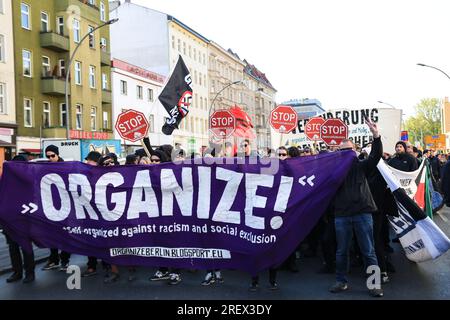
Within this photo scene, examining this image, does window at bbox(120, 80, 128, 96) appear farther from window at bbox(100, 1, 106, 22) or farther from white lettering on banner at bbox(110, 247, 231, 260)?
white lettering on banner at bbox(110, 247, 231, 260)

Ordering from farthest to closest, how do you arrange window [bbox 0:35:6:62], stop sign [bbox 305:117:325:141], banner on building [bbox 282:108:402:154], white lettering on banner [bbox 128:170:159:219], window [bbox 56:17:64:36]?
window [bbox 56:17:64:36] → window [bbox 0:35:6:62] → stop sign [bbox 305:117:325:141] → banner on building [bbox 282:108:402:154] → white lettering on banner [bbox 128:170:159:219]

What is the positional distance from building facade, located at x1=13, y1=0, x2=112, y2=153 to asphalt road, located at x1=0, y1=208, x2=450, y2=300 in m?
19.6

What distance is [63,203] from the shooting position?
264 inches

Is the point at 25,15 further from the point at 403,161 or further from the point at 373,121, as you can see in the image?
the point at 403,161

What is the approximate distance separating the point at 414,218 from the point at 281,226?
1.79m

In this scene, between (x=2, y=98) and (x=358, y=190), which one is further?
(x=2, y=98)

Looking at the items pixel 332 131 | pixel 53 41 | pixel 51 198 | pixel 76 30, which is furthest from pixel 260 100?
pixel 51 198

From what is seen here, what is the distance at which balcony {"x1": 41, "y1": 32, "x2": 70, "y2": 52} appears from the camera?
30172mm

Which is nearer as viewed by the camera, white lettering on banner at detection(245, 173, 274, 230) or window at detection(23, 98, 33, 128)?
white lettering on banner at detection(245, 173, 274, 230)

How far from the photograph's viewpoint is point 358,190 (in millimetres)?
5793

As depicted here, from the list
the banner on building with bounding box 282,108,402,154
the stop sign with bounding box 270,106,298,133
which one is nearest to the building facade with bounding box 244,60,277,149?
the banner on building with bounding box 282,108,402,154

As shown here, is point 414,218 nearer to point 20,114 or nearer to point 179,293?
point 179,293

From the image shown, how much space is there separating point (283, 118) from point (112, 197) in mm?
7315

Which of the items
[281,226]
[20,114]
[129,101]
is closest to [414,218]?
[281,226]
